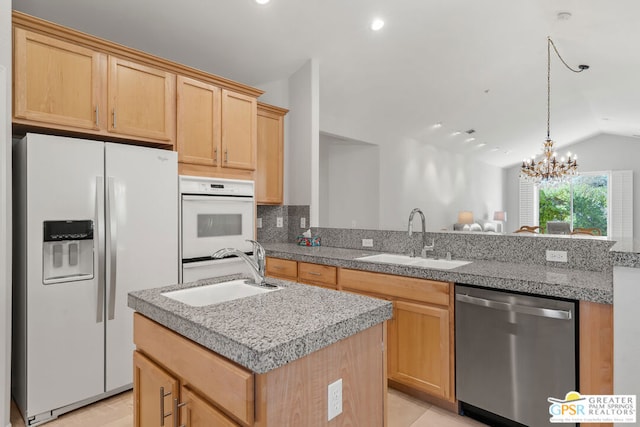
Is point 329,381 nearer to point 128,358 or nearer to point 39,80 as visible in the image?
point 128,358

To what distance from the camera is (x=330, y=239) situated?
140 inches

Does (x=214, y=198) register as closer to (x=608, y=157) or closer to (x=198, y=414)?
(x=198, y=414)

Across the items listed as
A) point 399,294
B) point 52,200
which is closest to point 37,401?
point 52,200

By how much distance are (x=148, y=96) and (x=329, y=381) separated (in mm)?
2469

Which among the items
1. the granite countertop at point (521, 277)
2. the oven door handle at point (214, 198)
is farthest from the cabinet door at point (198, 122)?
the granite countertop at point (521, 277)

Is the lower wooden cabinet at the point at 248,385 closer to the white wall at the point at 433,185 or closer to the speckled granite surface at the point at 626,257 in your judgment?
the speckled granite surface at the point at 626,257

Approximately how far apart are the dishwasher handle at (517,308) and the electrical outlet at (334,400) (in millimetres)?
1209

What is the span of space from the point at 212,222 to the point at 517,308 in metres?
2.27

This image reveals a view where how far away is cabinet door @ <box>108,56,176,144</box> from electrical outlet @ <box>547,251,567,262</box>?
283 cm

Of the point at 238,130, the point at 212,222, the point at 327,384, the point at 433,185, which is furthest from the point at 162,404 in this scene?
the point at 433,185

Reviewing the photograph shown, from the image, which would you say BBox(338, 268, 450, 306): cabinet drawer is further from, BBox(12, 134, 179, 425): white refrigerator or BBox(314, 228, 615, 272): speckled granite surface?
BBox(12, 134, 179, 425): white refrigerator

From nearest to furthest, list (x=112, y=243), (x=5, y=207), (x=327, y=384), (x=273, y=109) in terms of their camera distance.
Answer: (x=327, y=384) < (x=5, y=207) < (x=112, y=243) < (x=273, y=109)

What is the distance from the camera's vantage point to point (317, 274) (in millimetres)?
2854

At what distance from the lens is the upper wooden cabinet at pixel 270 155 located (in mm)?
3705
